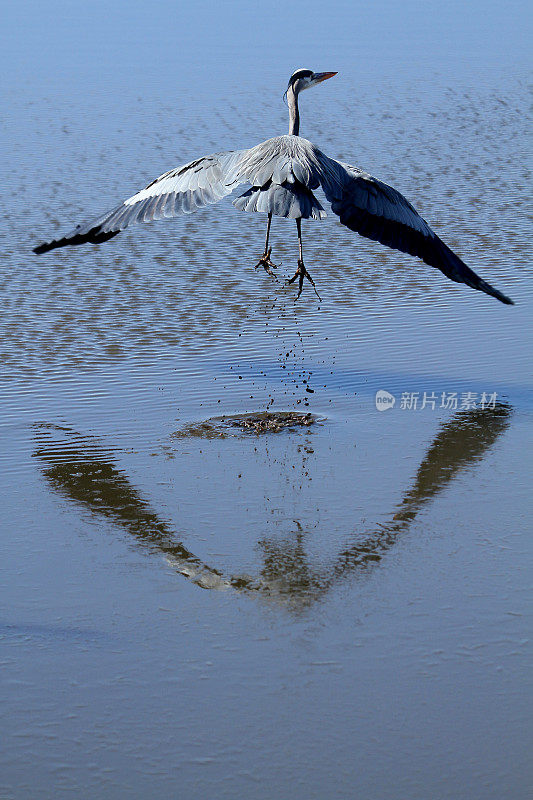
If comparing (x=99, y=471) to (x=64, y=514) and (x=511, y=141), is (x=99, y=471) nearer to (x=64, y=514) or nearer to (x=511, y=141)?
(x=64, y=514)

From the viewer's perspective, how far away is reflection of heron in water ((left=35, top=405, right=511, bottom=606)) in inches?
247

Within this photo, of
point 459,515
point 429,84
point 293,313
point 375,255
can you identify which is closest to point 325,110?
point 429,84

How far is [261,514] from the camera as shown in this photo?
706cm

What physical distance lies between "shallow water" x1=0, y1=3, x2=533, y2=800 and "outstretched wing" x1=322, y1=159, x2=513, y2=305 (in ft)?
2.78

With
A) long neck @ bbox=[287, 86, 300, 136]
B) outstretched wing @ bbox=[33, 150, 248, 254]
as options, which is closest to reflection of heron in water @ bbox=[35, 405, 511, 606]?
outstretched wing @ bbox=[33, 150, 248, 254]

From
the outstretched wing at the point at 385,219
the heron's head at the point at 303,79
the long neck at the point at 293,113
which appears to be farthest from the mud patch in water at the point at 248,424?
the heron's head at the point at 303,79

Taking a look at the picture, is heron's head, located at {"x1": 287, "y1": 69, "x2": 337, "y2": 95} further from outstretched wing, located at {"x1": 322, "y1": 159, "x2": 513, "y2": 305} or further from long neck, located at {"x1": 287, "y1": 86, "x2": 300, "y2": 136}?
outstretched wing, located at {"x1": 322, "y1": 159, "x2": 513, "y2": 305}

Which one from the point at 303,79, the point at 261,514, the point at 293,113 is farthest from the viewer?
the point at 303,79

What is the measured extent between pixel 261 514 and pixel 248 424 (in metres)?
1.44

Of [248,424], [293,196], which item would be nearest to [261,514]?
[248,424]

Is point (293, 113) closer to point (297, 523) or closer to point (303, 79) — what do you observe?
point (303, 79)

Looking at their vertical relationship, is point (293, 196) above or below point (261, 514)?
above

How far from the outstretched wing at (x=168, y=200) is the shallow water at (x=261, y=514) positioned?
1.07 meters

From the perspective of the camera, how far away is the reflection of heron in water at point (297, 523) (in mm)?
6266
